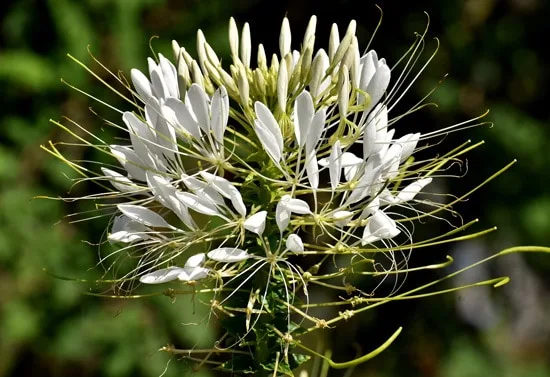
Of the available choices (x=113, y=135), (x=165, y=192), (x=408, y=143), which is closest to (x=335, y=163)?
(x=408, y=143)

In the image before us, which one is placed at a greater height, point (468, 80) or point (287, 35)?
point (287, 35)

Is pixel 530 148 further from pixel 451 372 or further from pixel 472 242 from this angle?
pixel 451 372

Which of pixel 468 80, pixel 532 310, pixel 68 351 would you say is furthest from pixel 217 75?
pixel 532 310

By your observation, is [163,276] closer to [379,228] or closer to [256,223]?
[256,223]

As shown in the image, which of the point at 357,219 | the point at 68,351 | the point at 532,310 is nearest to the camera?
the point at 357,219

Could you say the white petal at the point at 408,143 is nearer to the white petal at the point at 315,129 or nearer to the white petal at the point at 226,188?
the white petal at the point at 315,129

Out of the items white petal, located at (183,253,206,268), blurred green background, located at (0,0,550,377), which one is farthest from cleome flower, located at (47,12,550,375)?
blurred green background, located at (0,0,550,377)

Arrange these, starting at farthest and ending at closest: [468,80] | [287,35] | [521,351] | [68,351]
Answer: [521,351], [468,80], [68,351], [287,35]

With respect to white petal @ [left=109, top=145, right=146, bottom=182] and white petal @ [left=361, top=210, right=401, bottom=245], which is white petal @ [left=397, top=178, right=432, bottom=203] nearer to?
white petal @ [left=361, top=210, right=401, bottom=245]
